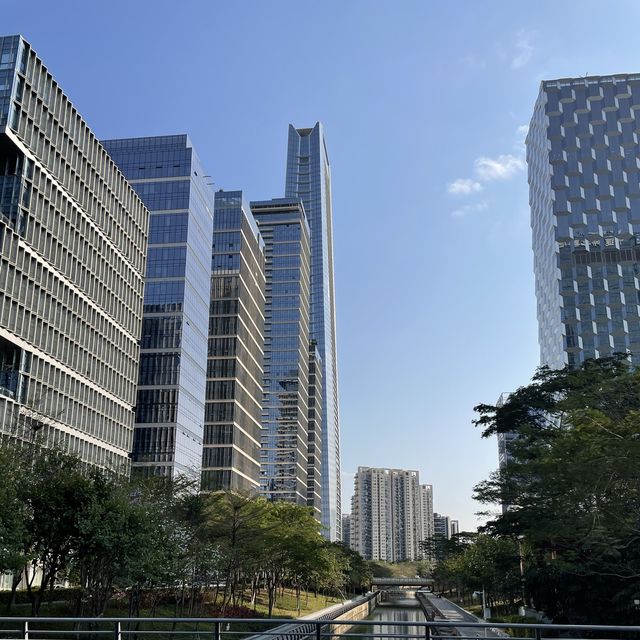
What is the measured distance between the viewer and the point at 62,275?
227 ft

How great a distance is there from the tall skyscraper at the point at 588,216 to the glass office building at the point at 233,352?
5080 cm

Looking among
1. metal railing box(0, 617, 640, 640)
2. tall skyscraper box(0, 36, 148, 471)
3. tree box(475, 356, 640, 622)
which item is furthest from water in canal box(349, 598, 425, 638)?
tall skyscraper box(0, 36, 148, 471)

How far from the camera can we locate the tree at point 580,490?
2912 cm

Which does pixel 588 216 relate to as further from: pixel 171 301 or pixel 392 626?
pixel 392 626

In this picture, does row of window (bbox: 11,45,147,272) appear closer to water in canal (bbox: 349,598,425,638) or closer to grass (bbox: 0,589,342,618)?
grass (bbox: 0,589,342,618)

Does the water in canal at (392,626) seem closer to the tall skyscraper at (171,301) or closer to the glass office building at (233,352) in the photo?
the glass office building at (233,352)

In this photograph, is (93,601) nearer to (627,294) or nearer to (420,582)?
(627,294)

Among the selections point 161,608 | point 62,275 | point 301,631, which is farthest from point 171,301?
point 301,631

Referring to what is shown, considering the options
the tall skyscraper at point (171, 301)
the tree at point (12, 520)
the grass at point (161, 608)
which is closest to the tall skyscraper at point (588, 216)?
the grass at point (161, 608)

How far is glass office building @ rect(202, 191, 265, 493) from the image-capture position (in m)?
121

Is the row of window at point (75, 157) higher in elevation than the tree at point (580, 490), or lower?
higher

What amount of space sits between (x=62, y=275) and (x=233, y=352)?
56.2 meters

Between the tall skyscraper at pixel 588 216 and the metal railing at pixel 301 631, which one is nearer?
the metal railing at pixel 301 631

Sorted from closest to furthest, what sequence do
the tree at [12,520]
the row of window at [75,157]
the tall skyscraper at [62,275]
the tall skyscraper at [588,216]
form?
1. the tree at [12,520]
2. the tall skyscraper at [62,275]
3. the row of window at [75,157]
4. the tall skyscraper at [588,216]
